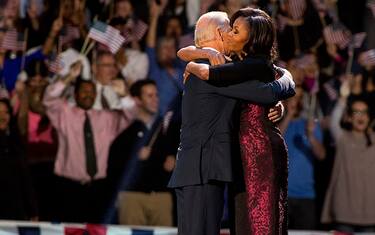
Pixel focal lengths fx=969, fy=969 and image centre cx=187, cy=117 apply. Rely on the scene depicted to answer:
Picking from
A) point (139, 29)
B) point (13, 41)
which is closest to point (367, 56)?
point (139, 29)

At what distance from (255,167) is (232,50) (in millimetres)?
522

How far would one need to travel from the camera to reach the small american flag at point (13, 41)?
7.65m

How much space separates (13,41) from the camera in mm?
7652

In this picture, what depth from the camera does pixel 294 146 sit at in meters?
7.45

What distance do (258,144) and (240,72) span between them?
328 mm

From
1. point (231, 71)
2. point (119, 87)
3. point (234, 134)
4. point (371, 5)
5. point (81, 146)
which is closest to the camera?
point (231, 71)

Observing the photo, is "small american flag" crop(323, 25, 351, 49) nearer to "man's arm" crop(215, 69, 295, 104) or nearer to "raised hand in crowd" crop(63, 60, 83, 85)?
"raised hand in crowd" crop(63, 60, 83, 85)

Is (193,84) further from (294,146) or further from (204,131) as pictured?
(294,146)

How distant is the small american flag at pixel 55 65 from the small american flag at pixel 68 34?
0.54ft

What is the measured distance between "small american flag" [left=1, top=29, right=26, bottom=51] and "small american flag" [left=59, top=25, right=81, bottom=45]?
31 cm

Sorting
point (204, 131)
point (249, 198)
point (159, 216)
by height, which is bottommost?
point (159, 216)

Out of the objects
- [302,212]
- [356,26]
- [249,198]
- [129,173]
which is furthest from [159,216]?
[249,198]

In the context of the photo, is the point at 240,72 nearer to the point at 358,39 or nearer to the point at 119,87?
the point at 119,87

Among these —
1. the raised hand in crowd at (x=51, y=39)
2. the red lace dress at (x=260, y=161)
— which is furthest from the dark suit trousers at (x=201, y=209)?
the raised hand in crowd at (x=51, y=39)
